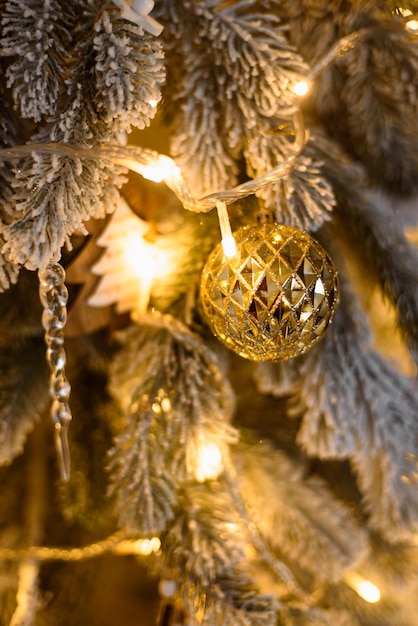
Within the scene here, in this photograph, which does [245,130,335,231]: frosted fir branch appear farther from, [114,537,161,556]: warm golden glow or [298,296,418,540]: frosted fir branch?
[114,537,161,556]: warm golden glow

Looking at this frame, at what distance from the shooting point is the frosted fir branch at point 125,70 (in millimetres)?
343

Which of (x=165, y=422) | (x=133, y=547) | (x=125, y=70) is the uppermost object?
(x=125, y=70)

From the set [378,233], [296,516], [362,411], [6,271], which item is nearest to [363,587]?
[296,516]

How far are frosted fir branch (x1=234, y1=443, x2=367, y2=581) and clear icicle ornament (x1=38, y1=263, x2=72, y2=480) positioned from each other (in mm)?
266

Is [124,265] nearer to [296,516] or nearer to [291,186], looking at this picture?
[291,186]

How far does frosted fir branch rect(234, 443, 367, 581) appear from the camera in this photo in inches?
24.7

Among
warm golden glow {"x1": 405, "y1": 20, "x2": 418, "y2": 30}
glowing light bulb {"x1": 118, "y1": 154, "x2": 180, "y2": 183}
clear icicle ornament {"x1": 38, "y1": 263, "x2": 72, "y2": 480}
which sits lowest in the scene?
clear icicle ornament {"x1": 38, "y1": 263, "x2": 72, "y2": 480}

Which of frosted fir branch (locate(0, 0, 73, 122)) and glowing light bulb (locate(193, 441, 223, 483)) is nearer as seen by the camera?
frosted fir branch (locate(0, 0, 73, 122))

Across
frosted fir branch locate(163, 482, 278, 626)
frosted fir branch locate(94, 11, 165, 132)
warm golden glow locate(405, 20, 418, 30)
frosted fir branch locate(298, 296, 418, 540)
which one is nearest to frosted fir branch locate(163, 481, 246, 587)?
frosted fir branch locate(163, 482, 278, 626)

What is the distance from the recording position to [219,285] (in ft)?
1.30

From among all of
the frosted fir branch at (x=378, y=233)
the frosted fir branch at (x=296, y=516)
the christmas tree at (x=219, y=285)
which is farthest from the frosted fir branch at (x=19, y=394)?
the frosted fir branch at (x=378, y=233)

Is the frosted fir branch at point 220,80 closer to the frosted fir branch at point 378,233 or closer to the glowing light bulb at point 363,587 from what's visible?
the frosted fir branch at point 378,233

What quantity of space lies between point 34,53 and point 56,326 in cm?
20

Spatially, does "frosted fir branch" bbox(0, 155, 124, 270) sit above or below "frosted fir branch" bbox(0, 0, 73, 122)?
below
